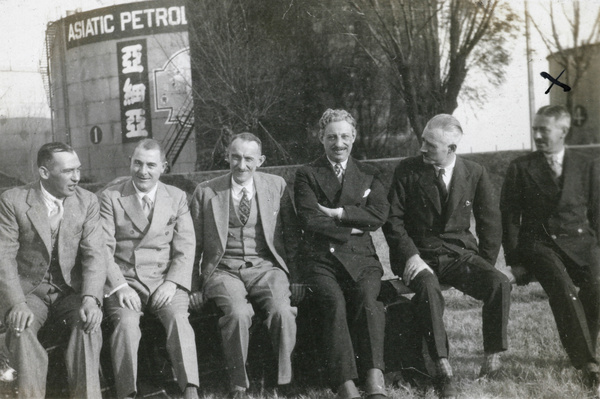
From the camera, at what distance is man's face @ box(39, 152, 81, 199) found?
338 cm

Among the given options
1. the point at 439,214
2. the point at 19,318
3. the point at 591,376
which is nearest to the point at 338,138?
the point at 439,214

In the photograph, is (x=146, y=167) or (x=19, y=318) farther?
(x=146, y=167)

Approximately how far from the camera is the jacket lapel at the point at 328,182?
3816mm

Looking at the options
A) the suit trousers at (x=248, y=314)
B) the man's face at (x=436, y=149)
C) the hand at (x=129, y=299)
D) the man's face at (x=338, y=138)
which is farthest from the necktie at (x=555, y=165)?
the hand at (x=129, y=299)

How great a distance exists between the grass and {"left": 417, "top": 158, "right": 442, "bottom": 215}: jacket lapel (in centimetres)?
107

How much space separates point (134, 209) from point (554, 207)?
2.76 metres

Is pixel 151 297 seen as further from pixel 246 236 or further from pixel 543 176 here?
pixel 543 176

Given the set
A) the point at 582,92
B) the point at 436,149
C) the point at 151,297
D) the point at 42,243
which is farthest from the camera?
the point at 582,92

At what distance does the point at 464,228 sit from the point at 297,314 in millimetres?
1289

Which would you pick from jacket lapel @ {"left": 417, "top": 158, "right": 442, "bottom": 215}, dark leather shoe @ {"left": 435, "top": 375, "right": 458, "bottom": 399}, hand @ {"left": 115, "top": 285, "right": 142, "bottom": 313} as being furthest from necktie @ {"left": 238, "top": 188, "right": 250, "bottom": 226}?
dark leather shoe @ {"left": 435, "top": 375, "right": 458, "bottom": 399}

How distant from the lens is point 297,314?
11.8 feet

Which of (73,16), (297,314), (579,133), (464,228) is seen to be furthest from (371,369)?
(73,16)

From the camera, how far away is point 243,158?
375 centimetres

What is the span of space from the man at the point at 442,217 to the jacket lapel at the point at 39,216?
7.00 ft
